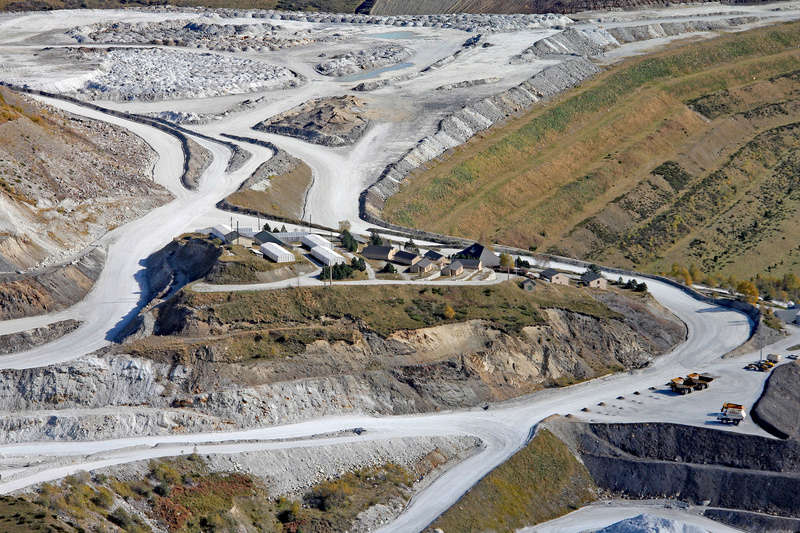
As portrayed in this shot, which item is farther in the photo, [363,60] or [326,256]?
[363,60]

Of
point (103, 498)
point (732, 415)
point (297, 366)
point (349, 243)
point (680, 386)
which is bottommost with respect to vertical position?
point (103, 498)

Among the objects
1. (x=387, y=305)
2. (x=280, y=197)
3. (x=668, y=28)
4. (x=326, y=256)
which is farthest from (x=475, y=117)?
(x=668, y=28)

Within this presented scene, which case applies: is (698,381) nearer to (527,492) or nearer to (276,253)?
(527,492)

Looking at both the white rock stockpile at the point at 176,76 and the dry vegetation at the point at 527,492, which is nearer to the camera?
the dry vegetation at the point at 527,492

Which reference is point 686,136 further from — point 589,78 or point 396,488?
point 396,488

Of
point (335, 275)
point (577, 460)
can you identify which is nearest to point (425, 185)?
point (335, 275)

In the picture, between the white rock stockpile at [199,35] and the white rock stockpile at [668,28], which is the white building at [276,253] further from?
the white rock stockpile at [668,28]

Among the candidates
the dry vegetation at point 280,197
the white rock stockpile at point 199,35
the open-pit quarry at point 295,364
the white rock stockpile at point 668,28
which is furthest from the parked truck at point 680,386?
the white rock stockpile at point 668,28

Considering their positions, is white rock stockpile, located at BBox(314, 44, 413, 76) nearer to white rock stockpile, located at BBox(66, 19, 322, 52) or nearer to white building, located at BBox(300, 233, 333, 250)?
white rock stockpile, located at BBox(66, 19, 322, 52)
